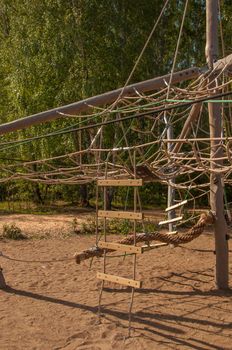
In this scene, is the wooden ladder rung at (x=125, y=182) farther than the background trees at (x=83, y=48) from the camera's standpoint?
No

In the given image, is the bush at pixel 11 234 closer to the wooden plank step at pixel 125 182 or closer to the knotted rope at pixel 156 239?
the knotted rope at pixel 156 239

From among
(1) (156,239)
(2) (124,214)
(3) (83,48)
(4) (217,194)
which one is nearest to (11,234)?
(1) (156,239)

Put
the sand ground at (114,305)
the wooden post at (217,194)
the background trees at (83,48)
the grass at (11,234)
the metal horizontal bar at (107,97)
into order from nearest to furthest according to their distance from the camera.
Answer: the sand ground at (114,305), the metal horizontal bar at (107,97), the wooden post at (217,194), the grass at (11,234), the background trees at (83,48)

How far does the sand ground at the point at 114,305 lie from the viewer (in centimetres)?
401

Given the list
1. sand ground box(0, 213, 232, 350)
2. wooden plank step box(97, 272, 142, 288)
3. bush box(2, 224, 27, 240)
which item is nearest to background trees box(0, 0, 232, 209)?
bush box(2, 224, 27, 240)

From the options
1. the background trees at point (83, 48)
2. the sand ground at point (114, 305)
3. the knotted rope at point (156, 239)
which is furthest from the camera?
the background trees at point (83, 48)

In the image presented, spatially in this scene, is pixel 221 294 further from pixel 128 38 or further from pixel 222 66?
pixel 128 38

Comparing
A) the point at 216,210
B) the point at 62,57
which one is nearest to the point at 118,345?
the point at 216,210

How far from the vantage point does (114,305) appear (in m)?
4.96

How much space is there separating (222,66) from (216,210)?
1.55 m

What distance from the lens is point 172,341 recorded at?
3.99 m

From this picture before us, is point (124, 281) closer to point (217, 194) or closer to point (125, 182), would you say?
point (125, 182)

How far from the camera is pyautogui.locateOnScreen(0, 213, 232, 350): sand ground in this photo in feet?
13.1

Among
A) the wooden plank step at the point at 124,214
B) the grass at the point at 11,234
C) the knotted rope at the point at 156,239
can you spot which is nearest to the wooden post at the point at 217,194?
the knotted rope at the point at 156,239
